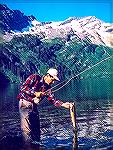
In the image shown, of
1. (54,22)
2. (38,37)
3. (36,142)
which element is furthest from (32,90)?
(38,37)

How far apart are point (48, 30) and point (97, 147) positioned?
13.5ft

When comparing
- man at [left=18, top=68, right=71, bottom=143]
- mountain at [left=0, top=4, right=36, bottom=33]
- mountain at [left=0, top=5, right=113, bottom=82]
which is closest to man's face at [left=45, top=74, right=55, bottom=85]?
man at [left=18, top=68, right=71, bottom=143]

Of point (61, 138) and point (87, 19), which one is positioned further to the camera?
point (61, 138)

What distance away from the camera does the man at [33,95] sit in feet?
34.6

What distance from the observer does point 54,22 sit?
39.7ft

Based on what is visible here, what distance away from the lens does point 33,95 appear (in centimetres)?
1061

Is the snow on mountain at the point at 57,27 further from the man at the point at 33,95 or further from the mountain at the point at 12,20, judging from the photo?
the man at the point at 33,95

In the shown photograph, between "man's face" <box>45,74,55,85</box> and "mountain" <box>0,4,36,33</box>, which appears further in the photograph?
"mountain" <box>0,4,36,33</box>

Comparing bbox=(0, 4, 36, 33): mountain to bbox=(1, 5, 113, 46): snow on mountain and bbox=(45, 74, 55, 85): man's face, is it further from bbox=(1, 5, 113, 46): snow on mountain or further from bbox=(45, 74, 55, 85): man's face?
bbox=(45, 74, 55, 85): man's face

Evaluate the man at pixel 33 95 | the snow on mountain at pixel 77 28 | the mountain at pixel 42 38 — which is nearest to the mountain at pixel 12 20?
the mountain at pixel 42 38

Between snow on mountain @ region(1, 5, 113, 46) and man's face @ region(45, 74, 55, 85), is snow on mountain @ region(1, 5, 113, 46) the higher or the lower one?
the higher one

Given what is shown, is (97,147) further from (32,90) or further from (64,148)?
(32,90)

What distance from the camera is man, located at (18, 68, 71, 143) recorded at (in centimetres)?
1053

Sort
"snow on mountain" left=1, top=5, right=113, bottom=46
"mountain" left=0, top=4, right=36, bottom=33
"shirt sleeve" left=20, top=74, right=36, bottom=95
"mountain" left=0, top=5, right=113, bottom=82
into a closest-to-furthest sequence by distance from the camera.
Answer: "shirt sleeve" left=20, top=74, right=36, bottom=95 < "mountain" left=0, top=4, right=36, bottom=33 < "snow on mountain" left=1, top=5, right=113, bottom=46 < "mountain" left=0, top=5, right=113, bottom=82
